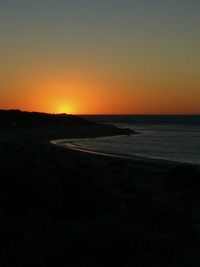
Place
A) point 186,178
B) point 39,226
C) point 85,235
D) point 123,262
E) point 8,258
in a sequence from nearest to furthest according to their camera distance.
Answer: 1. point 8,258
2. point 123,262
3. point 85,235
4. point 39,226
5. point 186,178

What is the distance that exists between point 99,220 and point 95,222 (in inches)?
4.3

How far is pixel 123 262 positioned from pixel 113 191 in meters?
10.8

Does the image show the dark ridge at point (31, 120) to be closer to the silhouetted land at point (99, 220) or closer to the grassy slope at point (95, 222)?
the silhouetted land at point (99, 220)

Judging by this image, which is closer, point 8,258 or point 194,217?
point 8,258

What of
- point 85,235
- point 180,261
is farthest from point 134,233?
point 180,261

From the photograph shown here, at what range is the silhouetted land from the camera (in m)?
7.57

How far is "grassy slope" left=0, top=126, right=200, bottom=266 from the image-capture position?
7.57 meters

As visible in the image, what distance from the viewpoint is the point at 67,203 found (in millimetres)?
13078

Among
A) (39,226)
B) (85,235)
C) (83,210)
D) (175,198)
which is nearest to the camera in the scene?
(85,235)

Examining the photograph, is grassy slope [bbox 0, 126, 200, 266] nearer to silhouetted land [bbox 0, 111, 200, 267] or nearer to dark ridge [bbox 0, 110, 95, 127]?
silhouetted land [bbox 0, 111, 200, 267]

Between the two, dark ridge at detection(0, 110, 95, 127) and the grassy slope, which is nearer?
the grassy slope

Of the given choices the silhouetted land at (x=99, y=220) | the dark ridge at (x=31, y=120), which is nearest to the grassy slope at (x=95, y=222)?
the silhouetted land at (x=99, y=220)

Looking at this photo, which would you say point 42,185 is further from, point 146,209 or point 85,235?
point 85,235

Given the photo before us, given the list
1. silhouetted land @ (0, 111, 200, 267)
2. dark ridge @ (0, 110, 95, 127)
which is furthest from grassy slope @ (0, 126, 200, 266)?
dark ridge @ (0, 110, 95, 127)
